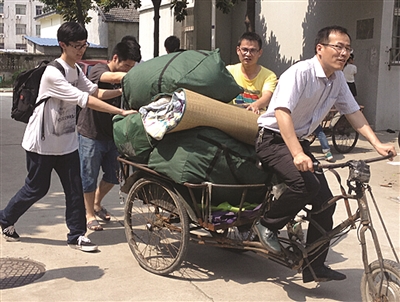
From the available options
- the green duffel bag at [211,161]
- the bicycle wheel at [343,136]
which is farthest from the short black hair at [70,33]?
the bicycle wheel at [343,136]

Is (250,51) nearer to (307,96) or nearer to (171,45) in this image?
(307,96)

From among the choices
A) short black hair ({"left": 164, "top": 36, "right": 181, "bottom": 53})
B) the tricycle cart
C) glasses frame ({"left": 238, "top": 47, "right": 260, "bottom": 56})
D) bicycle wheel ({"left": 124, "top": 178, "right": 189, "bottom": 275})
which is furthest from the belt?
short black hair ({"left": 164, "top": 36, "right": 181, "bottom": 53})

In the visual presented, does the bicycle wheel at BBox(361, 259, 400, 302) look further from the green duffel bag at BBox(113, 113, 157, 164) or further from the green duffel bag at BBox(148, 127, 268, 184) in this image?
the green duffel bag at BBox(113, 113, 157, 164)

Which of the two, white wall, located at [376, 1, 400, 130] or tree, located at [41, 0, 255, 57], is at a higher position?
tree, located at [41, 0, 255, 57]

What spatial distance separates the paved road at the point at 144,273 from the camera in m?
3.95

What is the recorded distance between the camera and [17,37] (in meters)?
63.7

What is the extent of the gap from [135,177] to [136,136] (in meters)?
0.41

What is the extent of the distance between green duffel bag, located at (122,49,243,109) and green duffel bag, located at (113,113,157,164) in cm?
19

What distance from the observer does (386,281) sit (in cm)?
332

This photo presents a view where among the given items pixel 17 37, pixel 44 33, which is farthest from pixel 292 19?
pixel 17 37

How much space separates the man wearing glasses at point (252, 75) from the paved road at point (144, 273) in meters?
1.34

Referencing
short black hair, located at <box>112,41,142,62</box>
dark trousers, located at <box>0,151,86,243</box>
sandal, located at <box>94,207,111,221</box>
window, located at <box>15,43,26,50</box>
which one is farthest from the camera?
window, located at <box>15,43,26,50</box>

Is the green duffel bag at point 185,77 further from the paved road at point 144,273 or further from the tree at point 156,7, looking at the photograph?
the tree at point 156,7

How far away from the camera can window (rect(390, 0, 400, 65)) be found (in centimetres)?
1176
